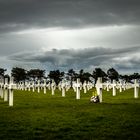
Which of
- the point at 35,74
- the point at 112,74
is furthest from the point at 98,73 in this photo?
the point at 35,74

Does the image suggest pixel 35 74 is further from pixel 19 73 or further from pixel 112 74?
pixel 112 74

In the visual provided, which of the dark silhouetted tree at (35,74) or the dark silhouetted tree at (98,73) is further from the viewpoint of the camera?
the dark silhouetted tree at (35,74)

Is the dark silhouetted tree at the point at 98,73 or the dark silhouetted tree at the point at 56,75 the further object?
the dark silhouetted tree at the point at 56,75

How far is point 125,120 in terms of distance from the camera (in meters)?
21.2

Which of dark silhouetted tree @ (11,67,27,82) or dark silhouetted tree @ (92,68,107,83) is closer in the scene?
dark silhouetted tree @ (92,68,107,83)

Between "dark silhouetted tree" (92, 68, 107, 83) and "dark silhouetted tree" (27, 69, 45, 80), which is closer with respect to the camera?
"dark silhouetted tree" (92, 68, 107, 83)

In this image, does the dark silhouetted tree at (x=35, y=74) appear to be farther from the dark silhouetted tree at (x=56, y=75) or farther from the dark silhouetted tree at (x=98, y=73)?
the dark silhouetted tree at (x=98, y=73)

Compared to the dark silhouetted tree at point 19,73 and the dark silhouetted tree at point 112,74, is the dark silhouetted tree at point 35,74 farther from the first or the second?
the dark silhouetted tree at point 112,74

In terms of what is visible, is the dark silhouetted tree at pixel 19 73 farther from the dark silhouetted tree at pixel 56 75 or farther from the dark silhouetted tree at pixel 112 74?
the dark silhouetted tree at pixel 112 74

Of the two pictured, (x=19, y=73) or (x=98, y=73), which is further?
(x=19, y=73)

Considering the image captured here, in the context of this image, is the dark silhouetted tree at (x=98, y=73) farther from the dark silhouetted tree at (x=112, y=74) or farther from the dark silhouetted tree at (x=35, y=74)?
the dark silhouetted tree at (x=35, y=74)

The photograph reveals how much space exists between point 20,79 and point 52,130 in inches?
6431

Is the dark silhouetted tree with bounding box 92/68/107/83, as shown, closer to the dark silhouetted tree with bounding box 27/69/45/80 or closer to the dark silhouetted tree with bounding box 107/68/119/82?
the dark silhouetted tree with bounding box 107/68/119/82

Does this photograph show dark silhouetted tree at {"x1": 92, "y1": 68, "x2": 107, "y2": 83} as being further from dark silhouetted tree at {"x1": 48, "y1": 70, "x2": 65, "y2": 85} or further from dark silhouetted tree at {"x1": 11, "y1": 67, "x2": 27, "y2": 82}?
dark silhouetted tree at {"x1": 11, "y1": 67, "x2": 27, "y2": 82}
